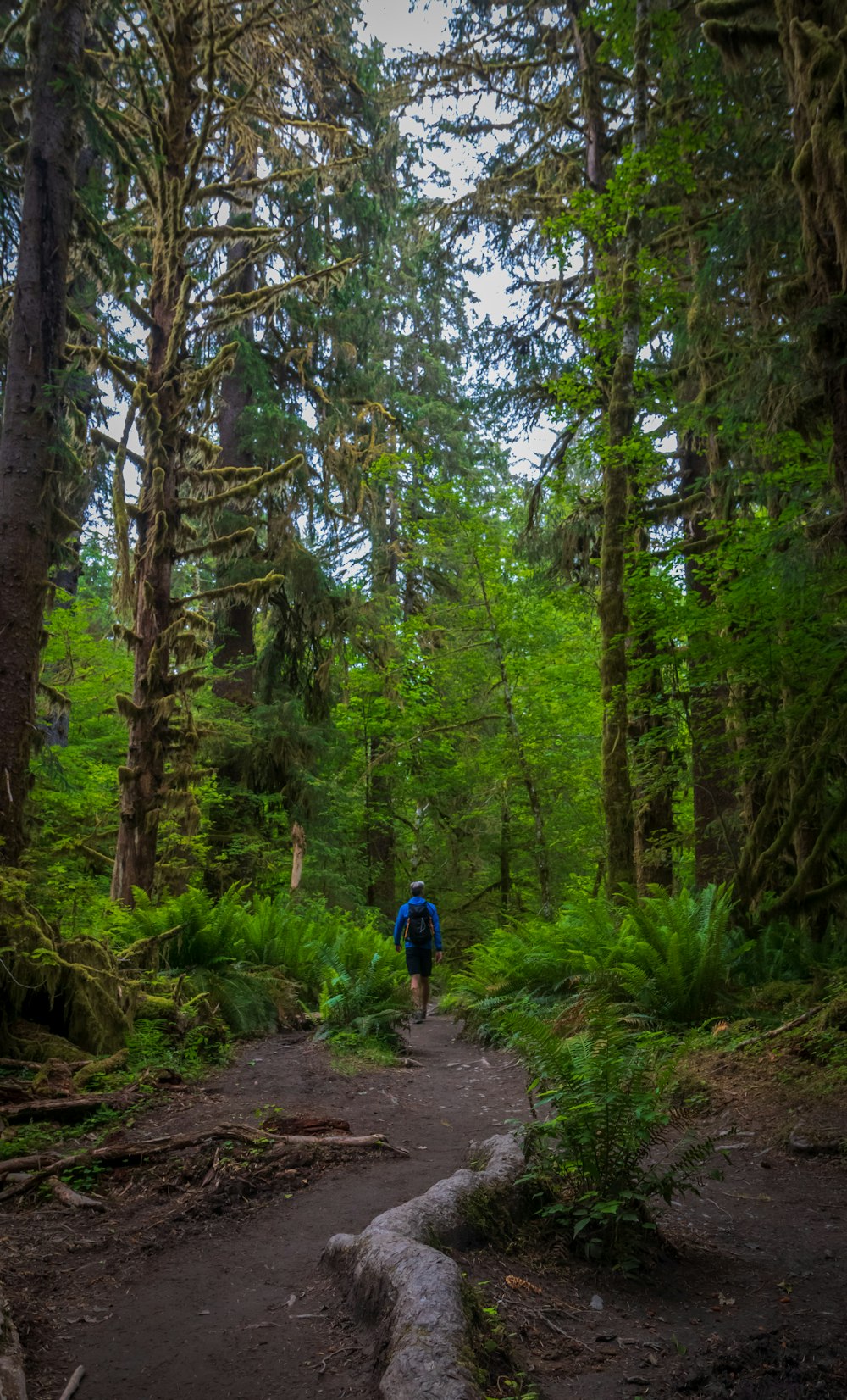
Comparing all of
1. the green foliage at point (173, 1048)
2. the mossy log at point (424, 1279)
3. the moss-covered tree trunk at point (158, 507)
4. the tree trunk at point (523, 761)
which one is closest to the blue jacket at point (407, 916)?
the moss-covered tree trunk at point (158, 507)

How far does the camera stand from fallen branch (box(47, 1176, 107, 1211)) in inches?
146

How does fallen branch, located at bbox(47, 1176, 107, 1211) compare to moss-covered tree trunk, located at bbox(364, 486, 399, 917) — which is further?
moss-covered tree trunk, located at bbox(364, 486, 399, 917)

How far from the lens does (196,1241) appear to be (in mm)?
3438

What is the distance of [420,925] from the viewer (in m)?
10.4

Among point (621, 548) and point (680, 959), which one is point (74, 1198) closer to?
point (680, 959)

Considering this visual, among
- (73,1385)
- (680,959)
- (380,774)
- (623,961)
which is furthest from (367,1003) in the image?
(380,774)

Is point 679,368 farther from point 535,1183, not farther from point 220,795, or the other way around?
point 535,1183

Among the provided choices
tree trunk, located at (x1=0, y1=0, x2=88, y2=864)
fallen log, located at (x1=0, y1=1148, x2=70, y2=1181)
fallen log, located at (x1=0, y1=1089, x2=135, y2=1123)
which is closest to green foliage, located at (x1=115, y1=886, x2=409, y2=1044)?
tree trunk, located at (x1=0, y1=0, x2=88, y2=864)

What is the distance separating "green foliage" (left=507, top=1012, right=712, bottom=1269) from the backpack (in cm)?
689

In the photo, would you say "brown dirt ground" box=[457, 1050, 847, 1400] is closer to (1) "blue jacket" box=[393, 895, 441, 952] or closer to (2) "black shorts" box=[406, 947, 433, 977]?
(1) "blue jacket" box=[393, 895, 441, 952]

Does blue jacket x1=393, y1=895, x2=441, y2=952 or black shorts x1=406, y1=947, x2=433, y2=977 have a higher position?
blue jacket x1=393, y1=895, x2=441, y2=952

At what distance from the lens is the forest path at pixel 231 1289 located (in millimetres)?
2375

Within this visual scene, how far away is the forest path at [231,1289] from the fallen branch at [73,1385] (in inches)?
0.9

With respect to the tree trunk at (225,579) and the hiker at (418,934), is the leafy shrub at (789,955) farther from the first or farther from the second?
the tree trunk at (225,579)
